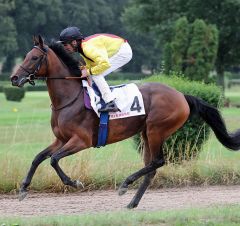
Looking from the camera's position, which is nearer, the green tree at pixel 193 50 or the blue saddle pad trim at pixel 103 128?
the blue saddle pad trim at pixel 103 128

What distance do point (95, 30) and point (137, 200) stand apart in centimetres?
7328

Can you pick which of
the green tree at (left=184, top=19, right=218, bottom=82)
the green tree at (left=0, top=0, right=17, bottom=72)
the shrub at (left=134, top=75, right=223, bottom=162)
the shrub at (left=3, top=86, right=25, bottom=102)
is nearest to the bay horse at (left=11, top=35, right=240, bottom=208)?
the shrub at (left=134, top=75, right=223, bottom=162)

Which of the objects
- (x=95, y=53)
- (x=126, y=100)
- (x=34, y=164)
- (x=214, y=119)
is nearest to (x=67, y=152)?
(x=34, y=164)

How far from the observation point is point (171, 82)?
12875mm

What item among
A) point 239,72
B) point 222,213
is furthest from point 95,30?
point 222,213

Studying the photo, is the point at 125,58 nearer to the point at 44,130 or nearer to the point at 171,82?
the point at 171,82

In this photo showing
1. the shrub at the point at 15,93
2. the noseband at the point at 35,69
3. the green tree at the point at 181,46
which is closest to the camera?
the noseband at the point at 35,69

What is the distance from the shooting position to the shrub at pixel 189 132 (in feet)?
40.3

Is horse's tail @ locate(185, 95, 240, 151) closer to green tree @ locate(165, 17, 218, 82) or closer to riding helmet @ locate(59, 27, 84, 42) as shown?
riding helmet @ locate(59, 27, 84, 42)

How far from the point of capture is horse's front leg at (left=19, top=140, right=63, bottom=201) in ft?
30.5

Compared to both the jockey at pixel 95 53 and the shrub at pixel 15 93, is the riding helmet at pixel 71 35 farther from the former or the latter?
the shrub at pixel 15 93

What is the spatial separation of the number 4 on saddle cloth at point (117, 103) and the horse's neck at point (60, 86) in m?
0.15

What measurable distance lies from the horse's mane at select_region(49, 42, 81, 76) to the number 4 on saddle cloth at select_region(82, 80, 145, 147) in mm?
195

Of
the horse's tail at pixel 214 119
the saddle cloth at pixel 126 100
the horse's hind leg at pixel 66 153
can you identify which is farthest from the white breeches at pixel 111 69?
the horse's tail at pixel 214 119
